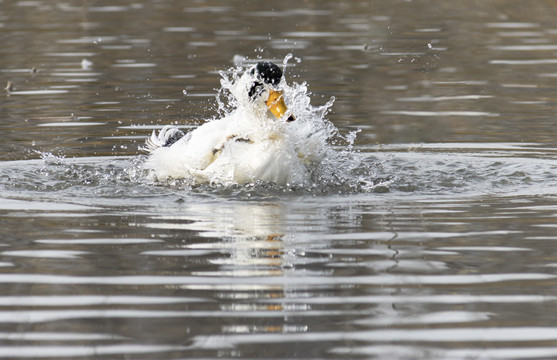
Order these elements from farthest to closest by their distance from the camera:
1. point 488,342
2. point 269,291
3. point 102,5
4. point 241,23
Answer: point 102,5 → point 241,23 → point 269,291 → point 488,342

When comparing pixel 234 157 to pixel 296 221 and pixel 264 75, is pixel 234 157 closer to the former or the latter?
pixel 264 75

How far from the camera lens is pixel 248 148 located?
938 cm

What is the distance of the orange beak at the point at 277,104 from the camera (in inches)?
380

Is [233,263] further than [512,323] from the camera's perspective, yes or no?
Yes

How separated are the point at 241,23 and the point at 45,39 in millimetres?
4018

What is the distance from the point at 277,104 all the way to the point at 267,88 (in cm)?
17

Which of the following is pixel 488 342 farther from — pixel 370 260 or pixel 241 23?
pixel 241 23

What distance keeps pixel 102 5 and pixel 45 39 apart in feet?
18.2

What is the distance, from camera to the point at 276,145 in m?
9.33

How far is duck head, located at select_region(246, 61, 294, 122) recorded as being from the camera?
31.8ft

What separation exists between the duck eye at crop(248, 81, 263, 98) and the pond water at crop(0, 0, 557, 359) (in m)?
0.89

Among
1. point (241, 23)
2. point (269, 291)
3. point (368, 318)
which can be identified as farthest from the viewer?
point (241, 23)

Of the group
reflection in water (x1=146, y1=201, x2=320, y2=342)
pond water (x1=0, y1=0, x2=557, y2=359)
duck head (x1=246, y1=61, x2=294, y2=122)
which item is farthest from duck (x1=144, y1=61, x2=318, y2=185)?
reflection in water (x1=146, y1=201, x2=320, y2=342)

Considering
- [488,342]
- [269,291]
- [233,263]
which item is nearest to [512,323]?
[488,342]
